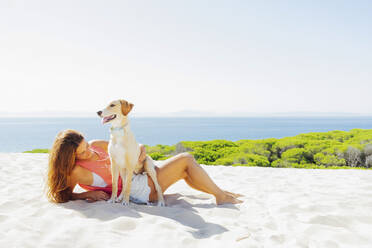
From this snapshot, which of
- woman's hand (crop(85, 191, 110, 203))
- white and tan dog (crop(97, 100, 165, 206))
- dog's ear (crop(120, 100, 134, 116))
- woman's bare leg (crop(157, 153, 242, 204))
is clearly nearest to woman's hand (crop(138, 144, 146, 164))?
white and tan dog (crop(97, 100, 165, 206))

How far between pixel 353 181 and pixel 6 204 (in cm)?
522

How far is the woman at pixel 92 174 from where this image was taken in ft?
9.41

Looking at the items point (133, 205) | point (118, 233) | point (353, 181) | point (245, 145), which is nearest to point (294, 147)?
point (245, 145)

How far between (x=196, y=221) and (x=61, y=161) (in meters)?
1.62

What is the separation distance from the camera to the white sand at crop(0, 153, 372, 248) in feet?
6.73

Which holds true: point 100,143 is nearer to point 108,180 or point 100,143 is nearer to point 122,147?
point 108,180

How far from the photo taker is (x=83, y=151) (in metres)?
3.00

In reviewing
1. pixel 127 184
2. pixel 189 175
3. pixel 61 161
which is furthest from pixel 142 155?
pixel 61 161

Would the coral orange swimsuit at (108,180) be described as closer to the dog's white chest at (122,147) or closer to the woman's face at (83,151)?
the woman's face at (83,151)

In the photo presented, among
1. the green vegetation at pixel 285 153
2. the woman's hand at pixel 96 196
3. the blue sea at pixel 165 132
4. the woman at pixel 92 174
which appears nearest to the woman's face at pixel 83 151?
the woman at pixel 92 174

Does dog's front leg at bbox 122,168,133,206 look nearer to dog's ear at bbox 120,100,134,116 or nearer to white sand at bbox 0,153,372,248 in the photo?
white sand at bbox 0,153,372,248

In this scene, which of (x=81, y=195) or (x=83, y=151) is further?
(x=81, y=195)

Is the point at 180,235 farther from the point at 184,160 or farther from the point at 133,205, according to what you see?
the point at 184,160

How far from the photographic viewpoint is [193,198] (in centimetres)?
358
